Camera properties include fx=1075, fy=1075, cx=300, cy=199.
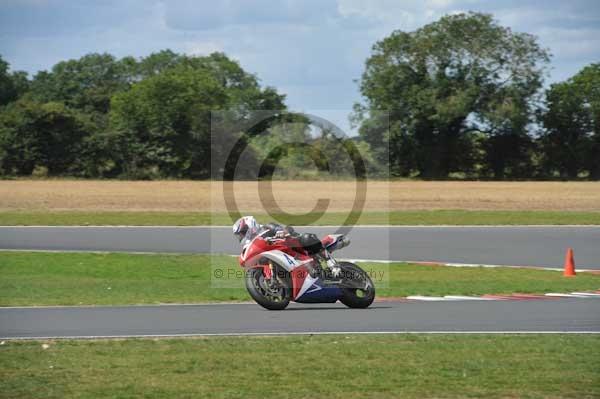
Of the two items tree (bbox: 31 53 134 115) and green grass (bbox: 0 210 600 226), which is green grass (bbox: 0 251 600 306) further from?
tree (bbox: 31 53 134 115)

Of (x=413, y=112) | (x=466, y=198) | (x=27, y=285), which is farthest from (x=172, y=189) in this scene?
(x=27, y=285)

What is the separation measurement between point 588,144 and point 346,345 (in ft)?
Result: 209

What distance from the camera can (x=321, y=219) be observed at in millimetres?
36344

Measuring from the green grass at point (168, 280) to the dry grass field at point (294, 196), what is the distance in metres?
17.6

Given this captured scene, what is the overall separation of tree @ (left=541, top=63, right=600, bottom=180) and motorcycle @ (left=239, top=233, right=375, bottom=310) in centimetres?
5987

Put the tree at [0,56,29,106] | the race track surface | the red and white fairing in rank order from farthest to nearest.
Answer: the tree at [0,56,29,106], the red and white fairing, the race track surface

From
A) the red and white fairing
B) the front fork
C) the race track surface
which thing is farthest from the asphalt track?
the red and white fairing

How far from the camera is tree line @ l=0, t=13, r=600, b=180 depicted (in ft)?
219

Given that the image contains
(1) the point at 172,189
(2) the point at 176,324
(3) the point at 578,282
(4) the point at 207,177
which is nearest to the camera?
(2) the point at 176,324

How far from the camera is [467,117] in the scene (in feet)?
245

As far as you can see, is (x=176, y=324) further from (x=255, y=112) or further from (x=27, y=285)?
(x=255, y=112)

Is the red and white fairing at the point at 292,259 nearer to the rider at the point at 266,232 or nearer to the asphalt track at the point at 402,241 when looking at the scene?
the rider at the point at 266,232

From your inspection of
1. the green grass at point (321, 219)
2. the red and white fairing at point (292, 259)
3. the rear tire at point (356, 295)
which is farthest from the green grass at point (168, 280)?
the green grass at point (321, 219)

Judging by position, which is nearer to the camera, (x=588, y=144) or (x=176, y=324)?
(x=176, y=324)
